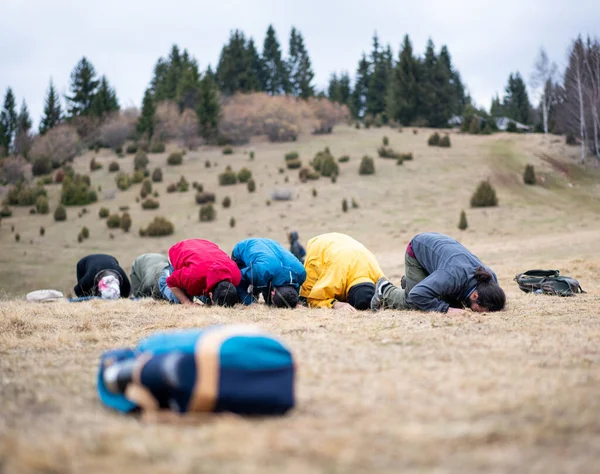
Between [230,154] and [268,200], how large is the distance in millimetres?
12067

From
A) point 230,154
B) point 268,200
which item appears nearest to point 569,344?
point 268,200

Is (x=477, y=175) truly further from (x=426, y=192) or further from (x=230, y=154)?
(x=230, y=154)

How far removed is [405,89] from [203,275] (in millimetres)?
42688

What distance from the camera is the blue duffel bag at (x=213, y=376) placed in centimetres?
214

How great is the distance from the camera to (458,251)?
216 inches

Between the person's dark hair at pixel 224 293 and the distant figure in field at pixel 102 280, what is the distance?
95.2 inches

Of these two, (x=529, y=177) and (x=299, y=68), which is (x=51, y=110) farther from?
(x=529, y=177)

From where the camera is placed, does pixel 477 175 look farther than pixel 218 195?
Yes

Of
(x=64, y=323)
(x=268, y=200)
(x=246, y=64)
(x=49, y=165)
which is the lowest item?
(x=64, y=323)

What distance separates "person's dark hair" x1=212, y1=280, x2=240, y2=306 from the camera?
20.1 feet

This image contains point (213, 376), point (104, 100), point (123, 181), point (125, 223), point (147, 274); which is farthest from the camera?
point (104, 100)

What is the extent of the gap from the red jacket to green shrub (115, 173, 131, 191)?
21321 millimetres

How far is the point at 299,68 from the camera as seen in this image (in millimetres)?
56531

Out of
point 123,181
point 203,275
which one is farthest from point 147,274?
point 123,181
